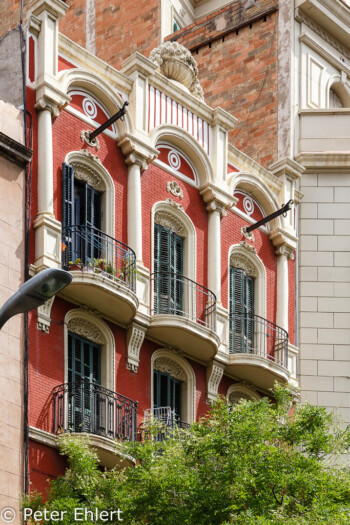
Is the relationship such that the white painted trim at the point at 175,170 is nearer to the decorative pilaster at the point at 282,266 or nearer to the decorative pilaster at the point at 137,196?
the decorative pilaster at the point at 137,196

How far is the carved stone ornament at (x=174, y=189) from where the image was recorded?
118 feet

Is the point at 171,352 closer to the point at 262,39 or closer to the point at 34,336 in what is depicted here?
the point at 34,336

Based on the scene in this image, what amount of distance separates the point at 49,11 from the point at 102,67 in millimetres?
2039

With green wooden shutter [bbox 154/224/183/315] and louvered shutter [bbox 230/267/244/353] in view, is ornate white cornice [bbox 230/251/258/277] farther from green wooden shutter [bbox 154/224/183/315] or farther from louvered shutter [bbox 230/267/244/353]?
green wooden shutter [bbox 154/224/183/315]

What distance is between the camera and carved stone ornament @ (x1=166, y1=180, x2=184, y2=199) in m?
36.1

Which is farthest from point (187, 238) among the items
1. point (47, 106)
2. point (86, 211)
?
point (47, 106)

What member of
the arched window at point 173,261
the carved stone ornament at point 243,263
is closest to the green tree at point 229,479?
the arched window at point 173,261

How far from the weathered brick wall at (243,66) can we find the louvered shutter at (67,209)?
31.8 ft

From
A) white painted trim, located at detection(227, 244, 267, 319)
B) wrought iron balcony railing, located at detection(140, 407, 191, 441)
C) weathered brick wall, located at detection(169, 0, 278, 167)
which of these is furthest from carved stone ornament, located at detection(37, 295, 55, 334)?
weathered brick wall, located at detection(169, 0, 278, 167)

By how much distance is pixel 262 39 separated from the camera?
43.2 m

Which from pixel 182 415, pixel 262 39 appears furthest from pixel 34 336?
pixel 262 39

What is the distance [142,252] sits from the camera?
34.6 meters

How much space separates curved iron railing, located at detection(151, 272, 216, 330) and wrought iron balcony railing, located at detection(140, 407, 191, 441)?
2193mm

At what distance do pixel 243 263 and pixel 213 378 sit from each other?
12.2 ft
